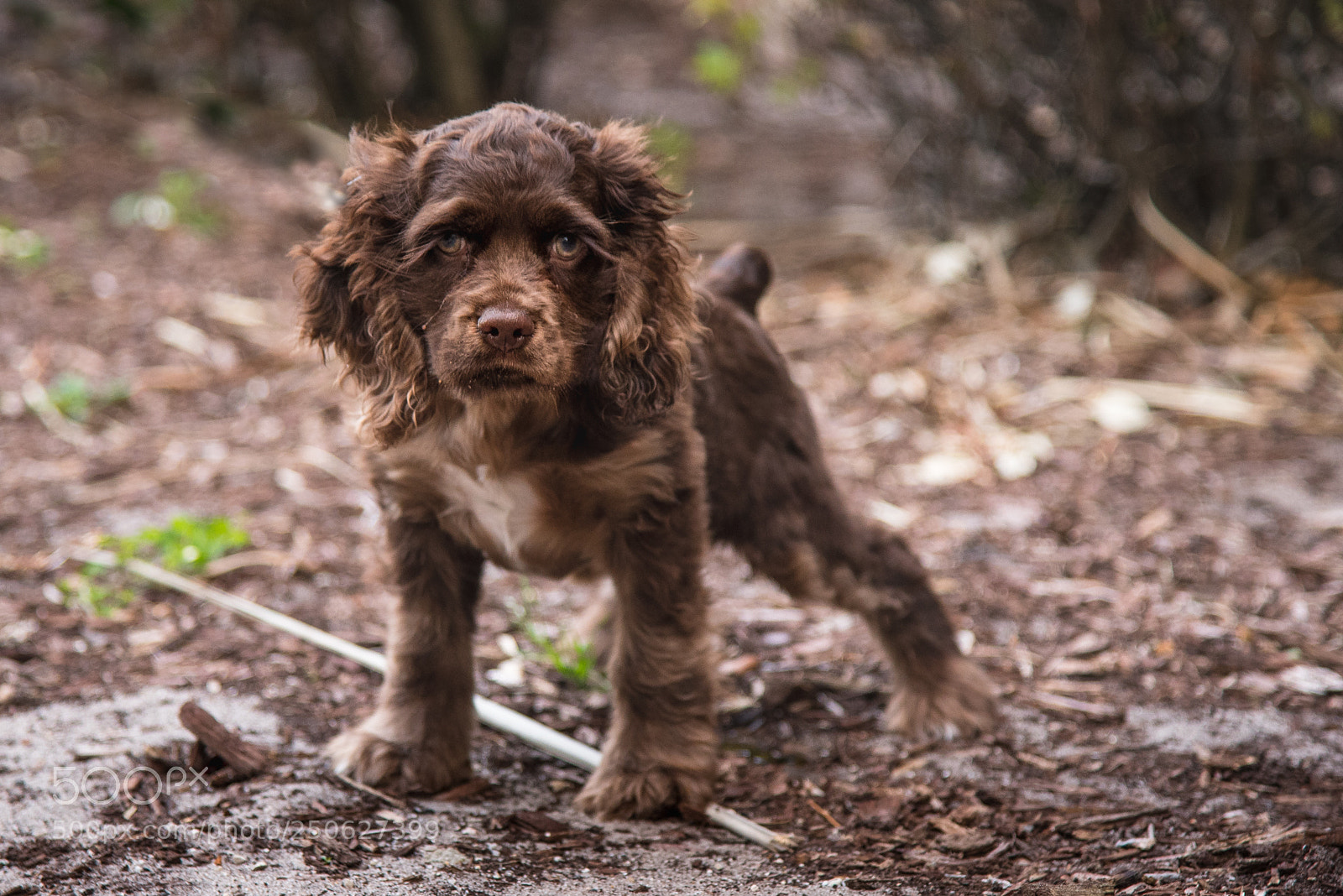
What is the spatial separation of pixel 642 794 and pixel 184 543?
2.06 m

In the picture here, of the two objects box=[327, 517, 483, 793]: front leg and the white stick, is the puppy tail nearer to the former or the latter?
box=[327, 517, 483, 793]: front leg

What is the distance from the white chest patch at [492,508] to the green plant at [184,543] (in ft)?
5.15

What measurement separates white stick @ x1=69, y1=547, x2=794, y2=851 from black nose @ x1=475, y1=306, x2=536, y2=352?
1.18 metres

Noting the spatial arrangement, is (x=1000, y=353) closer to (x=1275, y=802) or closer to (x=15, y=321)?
(x=1275, y=802)

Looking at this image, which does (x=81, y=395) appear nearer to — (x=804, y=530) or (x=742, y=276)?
(x=742, y=276)

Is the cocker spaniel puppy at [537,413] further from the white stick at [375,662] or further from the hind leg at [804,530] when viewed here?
the white stick at [375,662]

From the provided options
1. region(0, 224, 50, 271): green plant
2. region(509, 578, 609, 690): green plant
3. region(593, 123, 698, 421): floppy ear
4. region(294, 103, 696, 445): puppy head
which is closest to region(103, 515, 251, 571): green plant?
region(509, 578, 609, 690): green plant

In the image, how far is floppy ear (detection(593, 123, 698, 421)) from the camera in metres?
2.76

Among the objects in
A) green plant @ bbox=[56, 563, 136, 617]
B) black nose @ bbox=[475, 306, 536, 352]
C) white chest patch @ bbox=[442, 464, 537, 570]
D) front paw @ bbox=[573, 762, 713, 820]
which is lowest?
front paw @ bbox=[573, 762, 713, 820]

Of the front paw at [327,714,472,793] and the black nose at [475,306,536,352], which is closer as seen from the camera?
the black nose at [475,306,536,352]

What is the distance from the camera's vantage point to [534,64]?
10.0m

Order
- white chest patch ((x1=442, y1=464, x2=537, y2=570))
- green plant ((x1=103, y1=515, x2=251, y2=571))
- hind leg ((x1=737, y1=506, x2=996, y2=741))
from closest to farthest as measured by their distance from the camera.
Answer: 1. white chest patch ((x1=442, y1=464, x2=537, y2=570))
2. hind leg ((x1=737, y1=506, x2=996, y2=741))
3. green plant ((x1=103, y1=515, x2=251, y2=571))

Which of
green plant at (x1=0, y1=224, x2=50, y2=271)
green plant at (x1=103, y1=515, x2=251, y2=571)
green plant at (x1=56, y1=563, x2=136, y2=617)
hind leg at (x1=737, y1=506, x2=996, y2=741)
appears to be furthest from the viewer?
green plant at (x1=0, y1=224, x2=50, y2=271)

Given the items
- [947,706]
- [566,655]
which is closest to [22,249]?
[566,655]
